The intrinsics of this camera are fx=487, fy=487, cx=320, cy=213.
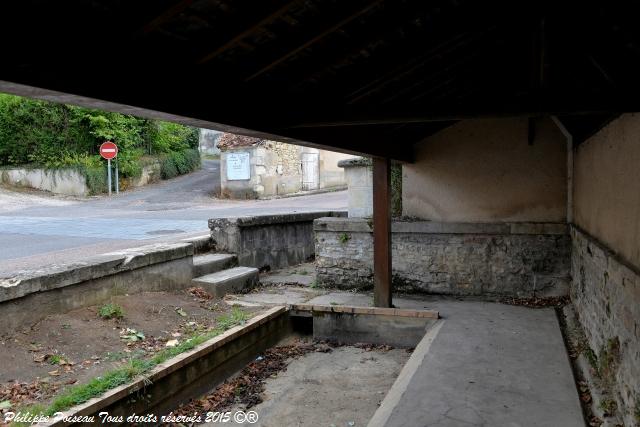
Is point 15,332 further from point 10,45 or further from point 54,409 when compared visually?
point 10,45

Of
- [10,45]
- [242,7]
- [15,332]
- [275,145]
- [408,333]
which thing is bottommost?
[408,333]

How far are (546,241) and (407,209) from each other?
2.12m

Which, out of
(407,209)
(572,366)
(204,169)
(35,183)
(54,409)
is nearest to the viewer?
(54,409)

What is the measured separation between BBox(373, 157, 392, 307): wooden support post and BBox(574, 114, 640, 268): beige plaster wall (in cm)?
228

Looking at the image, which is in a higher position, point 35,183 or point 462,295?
point 35,183

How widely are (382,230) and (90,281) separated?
3.62 meters

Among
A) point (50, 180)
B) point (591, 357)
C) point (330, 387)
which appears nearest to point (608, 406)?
point (591, 357)

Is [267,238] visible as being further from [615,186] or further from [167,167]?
[167,167]

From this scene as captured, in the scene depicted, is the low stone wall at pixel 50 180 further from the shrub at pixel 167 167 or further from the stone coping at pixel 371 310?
the stone coping at pixel 371 310

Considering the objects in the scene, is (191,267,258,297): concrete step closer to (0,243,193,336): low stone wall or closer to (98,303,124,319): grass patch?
(0,243,193,336): low stone wall

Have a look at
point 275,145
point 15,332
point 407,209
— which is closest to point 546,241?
point 407,209

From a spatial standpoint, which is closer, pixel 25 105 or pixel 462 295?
pixel 462 295

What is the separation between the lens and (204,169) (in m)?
27.2

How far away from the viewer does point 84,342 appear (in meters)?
4.98
